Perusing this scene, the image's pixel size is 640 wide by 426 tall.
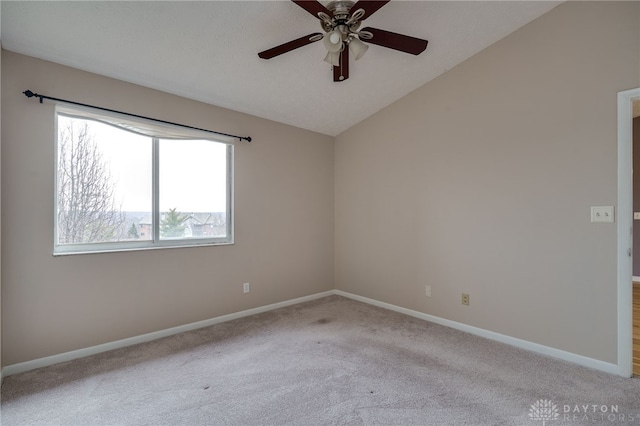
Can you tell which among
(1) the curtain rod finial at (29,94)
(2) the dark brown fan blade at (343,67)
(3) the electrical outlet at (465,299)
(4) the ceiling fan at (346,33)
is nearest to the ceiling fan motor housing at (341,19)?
(4) the ceiling fan at (346,33)

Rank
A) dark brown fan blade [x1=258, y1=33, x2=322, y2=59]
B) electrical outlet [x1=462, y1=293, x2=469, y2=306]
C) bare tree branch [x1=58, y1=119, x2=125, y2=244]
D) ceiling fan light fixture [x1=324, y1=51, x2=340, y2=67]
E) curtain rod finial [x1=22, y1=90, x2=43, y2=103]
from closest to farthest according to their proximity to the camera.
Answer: dark brown fan blade [x1=258, y1=33, x2=322, y2=59] < ceiling fan light fixture [x1=324, y1=51, x2=340, y2=67] < curtain rod finial [x1=22, y1=90, x2=43, y2=103] < bare tree branch [x1=58, y1=119, x2=125, y2=244] < electrical outlet [x1=462, y1=293, x2=469, y2=306]

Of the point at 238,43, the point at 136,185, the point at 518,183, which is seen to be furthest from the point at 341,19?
the point at 136,185

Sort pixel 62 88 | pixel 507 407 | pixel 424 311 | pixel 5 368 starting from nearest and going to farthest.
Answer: pixel 507 407
pixel 5 368
pixel 62 88
pixel 424 311

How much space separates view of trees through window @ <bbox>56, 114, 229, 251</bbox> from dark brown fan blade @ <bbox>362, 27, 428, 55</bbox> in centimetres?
203

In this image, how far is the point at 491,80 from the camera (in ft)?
9.11

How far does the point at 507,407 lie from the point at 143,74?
3593 millimetres

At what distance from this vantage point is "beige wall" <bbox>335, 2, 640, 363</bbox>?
7.28 feet

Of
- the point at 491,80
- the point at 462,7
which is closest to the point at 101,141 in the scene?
the point at 462,7

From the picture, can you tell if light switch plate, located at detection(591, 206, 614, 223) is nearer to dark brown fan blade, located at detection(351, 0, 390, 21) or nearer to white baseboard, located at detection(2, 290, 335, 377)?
dark brown fan blade, located at detection(351, 0, 390, 21)

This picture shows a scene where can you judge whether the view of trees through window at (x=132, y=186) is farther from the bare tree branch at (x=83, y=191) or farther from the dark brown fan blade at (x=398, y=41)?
the dark brown fan blade at (x=398, y=41)

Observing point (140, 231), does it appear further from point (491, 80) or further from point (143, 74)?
point (491, 80)

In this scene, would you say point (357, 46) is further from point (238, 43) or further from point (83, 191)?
point (83, 191)

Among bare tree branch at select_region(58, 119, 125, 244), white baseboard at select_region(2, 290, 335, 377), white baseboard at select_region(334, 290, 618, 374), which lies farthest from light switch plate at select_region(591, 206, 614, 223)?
bare tree branch at select_region(58, 119, 125, 244)

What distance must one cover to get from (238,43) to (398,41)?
1252mm
